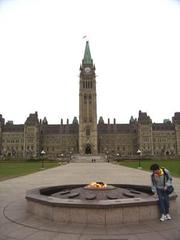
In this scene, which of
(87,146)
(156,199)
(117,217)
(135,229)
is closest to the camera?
(135,229)

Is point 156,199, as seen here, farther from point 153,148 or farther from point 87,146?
point 153,148

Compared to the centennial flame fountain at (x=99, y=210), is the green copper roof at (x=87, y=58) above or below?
above

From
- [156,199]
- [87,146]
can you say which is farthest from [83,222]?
[87,146]

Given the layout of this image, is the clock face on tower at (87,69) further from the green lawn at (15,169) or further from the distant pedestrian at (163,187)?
the distant pedestrian at (163,187)

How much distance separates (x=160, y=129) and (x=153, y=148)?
10.8 metres

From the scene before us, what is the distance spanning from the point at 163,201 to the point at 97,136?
126 m

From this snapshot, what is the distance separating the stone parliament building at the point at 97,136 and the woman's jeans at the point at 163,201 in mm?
117032

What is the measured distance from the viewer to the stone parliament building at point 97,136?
130250 millimetres

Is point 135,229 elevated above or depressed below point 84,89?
below

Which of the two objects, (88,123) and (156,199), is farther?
(88,123)

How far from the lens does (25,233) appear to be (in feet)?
24.1

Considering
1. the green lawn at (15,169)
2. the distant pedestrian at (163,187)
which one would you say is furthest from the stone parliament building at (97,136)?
the distant pedestrian at (163,187)

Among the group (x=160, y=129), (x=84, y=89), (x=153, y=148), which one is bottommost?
(x=153, y=148)

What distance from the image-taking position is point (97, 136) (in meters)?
A: 135
